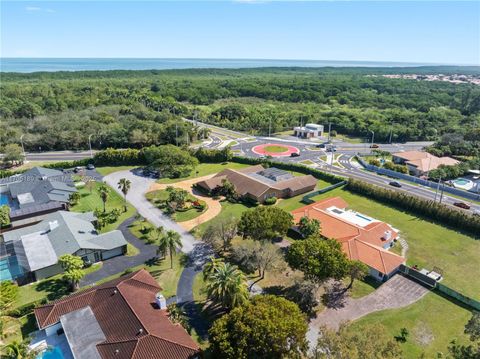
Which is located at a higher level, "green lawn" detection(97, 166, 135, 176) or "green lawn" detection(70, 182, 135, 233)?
"green lawn" detection(97, 166, 135, 176)

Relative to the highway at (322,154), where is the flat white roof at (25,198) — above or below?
above

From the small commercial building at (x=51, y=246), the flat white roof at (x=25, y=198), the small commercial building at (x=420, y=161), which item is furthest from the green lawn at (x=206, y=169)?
the small commercial building at (x=420, y=161)

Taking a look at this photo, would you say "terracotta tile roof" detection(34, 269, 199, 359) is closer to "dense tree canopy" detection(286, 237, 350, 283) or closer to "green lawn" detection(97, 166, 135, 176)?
"dense tree canopy" detection(286, 237, 350, 283)

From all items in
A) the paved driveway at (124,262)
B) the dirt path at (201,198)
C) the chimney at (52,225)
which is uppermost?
the chimney at (52,225)

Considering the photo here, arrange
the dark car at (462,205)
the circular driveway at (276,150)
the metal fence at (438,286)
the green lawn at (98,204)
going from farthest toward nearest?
the circular driveway at (276,150), the dark car at (462,205), the green lawn at (98,204), the metal fence at (438,286)

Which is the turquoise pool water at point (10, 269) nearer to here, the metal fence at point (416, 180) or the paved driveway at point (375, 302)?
the paved driveway at point (375, 302)

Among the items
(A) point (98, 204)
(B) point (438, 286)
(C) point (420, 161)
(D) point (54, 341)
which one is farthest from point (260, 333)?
(C) point (420, 161)

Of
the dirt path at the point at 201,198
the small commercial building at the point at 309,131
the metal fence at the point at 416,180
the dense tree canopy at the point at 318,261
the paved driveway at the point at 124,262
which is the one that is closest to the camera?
the dense tree canopy at the point at 318,261

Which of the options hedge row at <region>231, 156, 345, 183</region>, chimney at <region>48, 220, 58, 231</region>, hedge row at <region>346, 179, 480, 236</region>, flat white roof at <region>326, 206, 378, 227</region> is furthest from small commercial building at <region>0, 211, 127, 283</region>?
hedge row at <region>346, 179, 480, 236</region>
